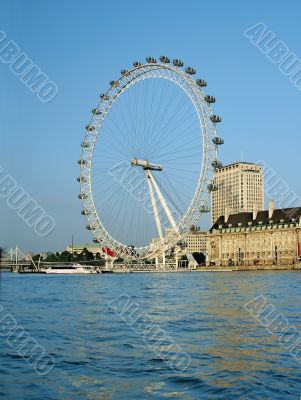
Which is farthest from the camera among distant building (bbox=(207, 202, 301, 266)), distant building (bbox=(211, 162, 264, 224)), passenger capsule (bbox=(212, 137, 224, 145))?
distant building (bbox=(211, 162, 264, 224))

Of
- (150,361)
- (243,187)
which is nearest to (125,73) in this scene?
(150,361)

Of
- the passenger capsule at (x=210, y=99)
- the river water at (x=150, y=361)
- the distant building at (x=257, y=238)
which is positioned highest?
the passenger capsule at (x=210, y=99)

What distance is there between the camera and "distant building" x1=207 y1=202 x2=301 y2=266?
371 feet

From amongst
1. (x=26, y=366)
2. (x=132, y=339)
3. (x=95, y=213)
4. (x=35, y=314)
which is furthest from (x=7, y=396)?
(x=95, y=213)

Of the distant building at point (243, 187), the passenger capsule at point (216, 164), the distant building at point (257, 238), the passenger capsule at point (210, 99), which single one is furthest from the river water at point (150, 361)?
the distant building at point (243, 187)

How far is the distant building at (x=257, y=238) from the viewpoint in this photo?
113062mm

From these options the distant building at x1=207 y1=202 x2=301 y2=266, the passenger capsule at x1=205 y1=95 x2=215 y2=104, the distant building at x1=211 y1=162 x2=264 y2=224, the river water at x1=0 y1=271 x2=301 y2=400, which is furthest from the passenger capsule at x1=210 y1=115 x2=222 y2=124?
the distant building at x1=211 y1=162 x2=264 y2=224

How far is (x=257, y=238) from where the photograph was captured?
120000 millimetres

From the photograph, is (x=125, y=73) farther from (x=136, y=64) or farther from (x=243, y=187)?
(x=243, y=187)

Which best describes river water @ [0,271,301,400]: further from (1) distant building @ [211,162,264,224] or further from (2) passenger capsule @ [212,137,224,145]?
(1) distant building @ [211,162,264,224]

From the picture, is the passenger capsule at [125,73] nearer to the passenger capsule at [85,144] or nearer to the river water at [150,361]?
the passenger capsule at [85,144]

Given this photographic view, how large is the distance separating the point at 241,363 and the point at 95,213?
63.2 metres

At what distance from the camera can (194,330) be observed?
16406 mm

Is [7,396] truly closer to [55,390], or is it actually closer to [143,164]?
[55,390]
